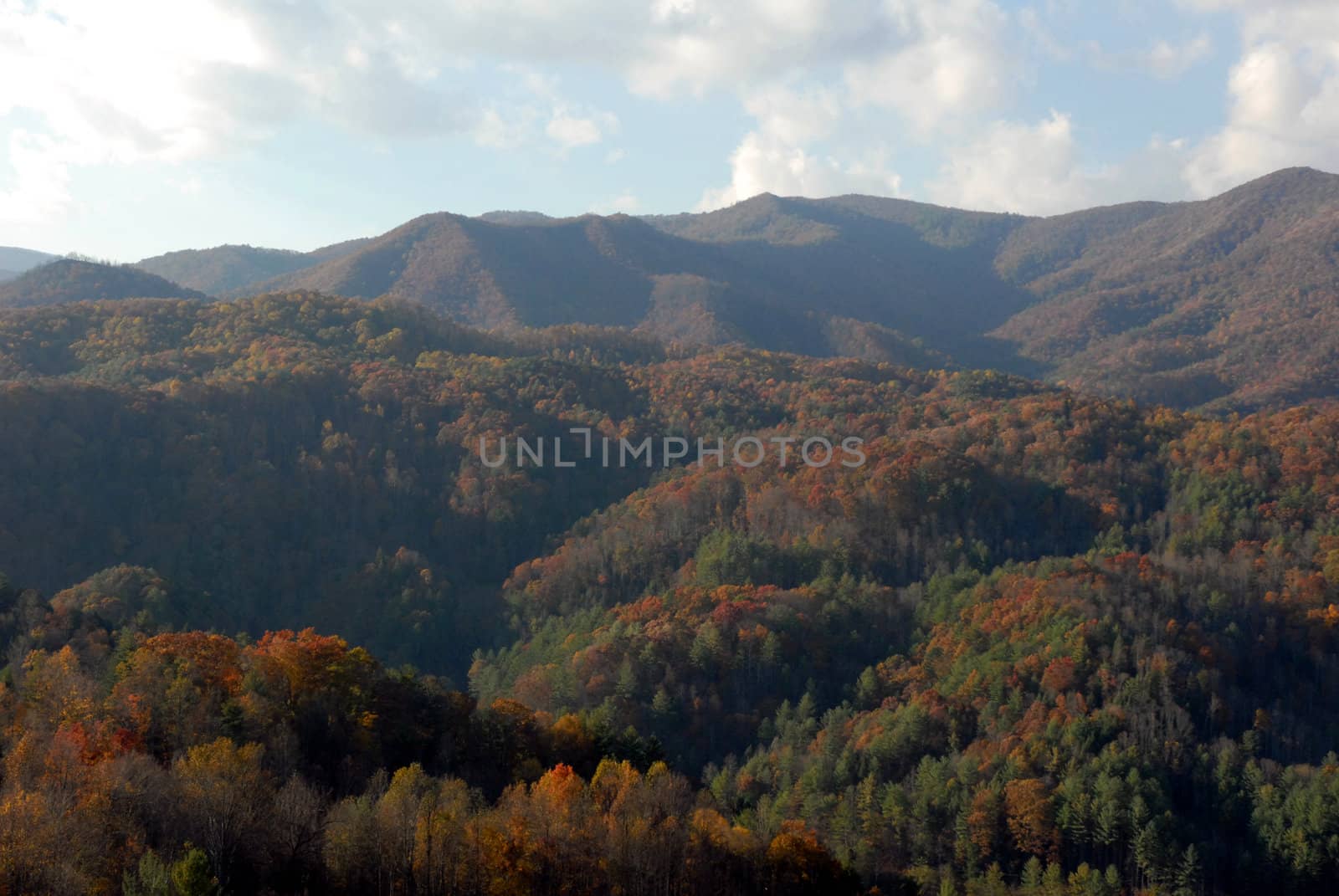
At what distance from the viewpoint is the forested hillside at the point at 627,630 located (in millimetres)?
41688

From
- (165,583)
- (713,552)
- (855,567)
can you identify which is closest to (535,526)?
(713,552)

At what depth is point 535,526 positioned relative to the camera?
149 meters

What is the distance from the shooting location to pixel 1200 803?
73.4 m

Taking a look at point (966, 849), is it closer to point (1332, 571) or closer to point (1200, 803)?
point (1200, 803)

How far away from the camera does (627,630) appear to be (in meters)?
103

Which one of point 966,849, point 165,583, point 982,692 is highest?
point 165,583

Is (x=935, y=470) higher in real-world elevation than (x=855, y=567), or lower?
higher

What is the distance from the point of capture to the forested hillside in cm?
4169

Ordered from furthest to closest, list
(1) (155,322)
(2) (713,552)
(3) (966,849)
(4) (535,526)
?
(1) (155,322) < (4) (535,526) < (2) (713,552) < (3) (966,849)

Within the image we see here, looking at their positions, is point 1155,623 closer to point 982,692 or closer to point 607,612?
point 982,692

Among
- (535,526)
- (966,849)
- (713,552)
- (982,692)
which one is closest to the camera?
(966,849)

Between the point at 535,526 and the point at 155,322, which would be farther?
the point at 155,322

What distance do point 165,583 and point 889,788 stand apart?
2599 inches

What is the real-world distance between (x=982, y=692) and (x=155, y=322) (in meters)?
156
